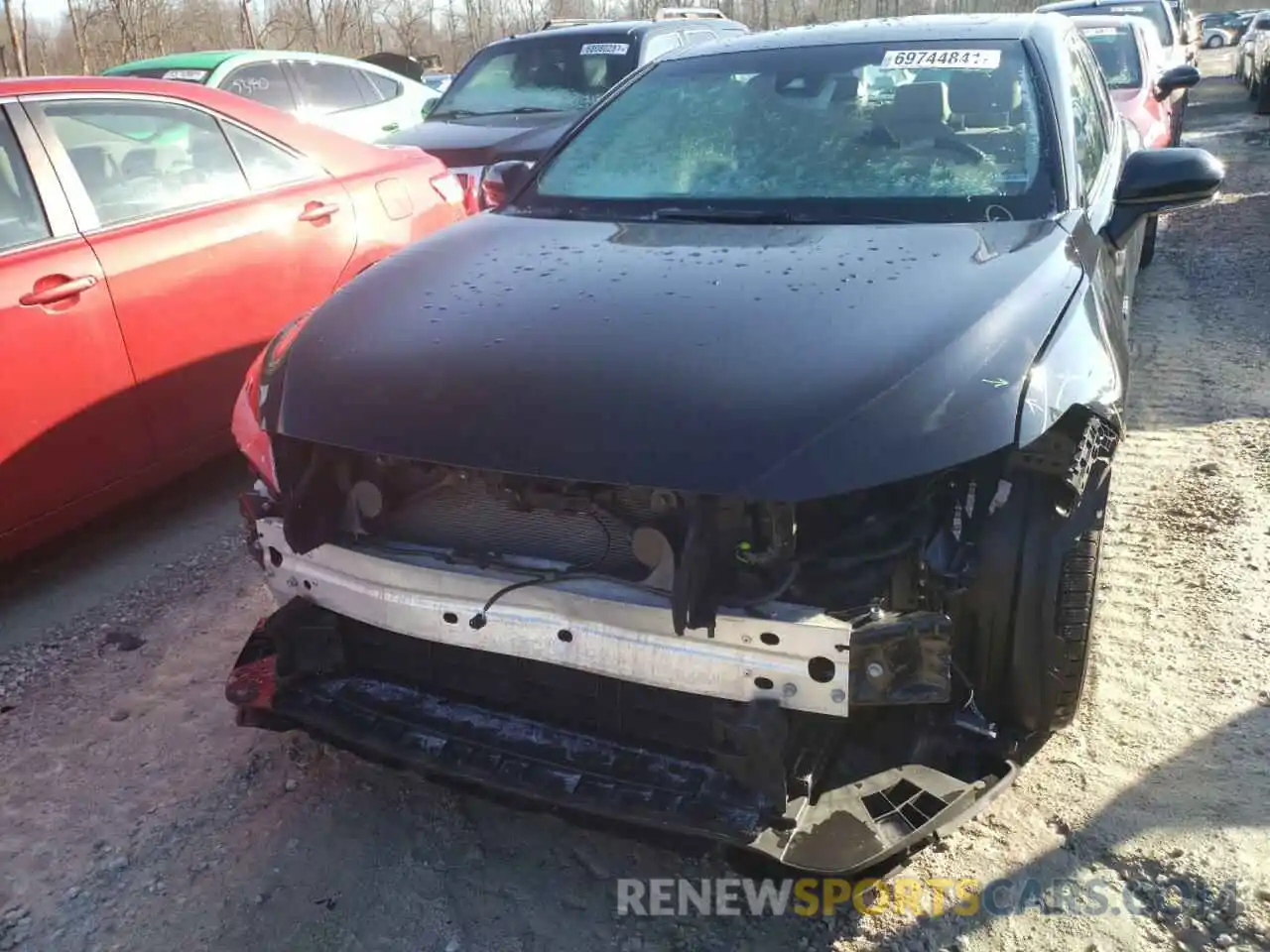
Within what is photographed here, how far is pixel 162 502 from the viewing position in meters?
4.25

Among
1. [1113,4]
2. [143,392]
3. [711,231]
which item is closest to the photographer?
[711,231]

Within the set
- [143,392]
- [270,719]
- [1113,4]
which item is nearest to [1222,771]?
[270,719]

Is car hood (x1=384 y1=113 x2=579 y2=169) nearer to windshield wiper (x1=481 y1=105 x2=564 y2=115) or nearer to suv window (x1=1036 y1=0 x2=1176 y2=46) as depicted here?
windshield wiper (x1=481 y1=105 x2=564 y2=115)

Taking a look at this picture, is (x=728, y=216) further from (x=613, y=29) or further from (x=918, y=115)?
(x=613, y=29)

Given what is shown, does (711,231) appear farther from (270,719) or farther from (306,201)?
(306,201)

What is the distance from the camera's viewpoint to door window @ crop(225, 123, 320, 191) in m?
4.32

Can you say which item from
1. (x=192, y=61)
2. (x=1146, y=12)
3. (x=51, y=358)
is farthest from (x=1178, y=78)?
(x=51, y=358)

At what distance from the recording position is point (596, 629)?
79.5 inches

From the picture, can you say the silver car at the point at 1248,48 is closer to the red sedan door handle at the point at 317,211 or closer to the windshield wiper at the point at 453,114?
the windshield wiper at the point at 453,114

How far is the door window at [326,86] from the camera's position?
8375 millimetres

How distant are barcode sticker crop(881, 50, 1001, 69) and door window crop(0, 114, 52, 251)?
2.77 metres

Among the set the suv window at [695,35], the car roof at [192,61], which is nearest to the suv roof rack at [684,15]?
the suv window at [695,35]

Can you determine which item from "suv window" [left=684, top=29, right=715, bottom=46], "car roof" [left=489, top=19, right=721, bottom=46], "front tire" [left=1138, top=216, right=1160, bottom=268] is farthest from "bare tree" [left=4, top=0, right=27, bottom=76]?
"front tire" [left=1138, top=216, right=1160, bottom=268]

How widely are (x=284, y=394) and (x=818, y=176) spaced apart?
1.54 metres
